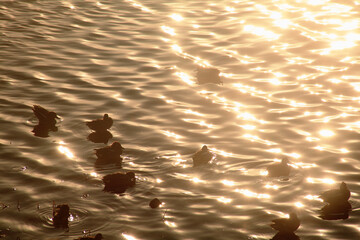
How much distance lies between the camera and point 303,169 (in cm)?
1295

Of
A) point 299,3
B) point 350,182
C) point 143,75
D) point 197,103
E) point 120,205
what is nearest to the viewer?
point 120,205

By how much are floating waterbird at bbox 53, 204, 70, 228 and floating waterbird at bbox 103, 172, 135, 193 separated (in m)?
1.38

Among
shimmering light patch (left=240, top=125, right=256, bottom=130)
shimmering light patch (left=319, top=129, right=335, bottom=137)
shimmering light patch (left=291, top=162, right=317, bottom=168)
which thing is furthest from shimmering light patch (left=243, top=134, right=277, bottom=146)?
shimmering light patch (left=319, top=129, right=335, bottom=137)

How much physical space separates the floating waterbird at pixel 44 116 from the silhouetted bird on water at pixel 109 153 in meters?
1.87

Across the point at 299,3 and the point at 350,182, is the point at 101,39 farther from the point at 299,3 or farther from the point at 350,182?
the point at 350,182

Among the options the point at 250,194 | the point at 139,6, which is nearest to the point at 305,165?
the point at 250,194

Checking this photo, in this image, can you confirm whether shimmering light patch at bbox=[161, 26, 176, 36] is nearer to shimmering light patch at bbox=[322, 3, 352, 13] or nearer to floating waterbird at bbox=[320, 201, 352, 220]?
shimmering light patch at bbox=[322, 3, 352, 13]

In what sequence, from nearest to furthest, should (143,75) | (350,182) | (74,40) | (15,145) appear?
(350,182)
(15,145)
(143,75)
(74,40)

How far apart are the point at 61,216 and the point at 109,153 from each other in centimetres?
253

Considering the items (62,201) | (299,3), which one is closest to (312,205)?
(62,201)

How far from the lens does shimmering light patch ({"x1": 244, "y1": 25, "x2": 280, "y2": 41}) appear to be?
791 inches

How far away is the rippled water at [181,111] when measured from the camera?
445 inches

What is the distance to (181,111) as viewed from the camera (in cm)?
1563

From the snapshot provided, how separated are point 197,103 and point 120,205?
17.1 ft
